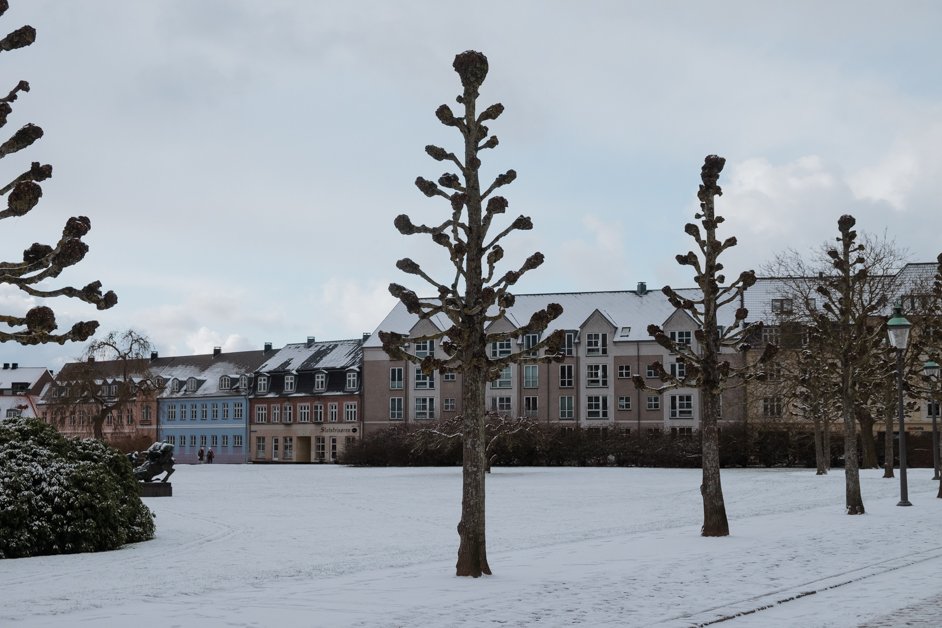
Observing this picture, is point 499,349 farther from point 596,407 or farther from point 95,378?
point 95,378

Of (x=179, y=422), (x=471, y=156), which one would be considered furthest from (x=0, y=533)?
(x=179, y=422)

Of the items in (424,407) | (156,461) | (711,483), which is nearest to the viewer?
(711,483)

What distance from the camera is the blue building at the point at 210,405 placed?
313 feet

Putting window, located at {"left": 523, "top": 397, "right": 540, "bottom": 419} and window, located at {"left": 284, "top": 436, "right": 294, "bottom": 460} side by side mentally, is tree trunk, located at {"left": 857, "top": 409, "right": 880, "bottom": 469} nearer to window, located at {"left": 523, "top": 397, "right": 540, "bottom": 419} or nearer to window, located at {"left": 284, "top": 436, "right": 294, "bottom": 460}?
window, located at {"left": 523, "top": 397, "right": 540, "bottom": 419}

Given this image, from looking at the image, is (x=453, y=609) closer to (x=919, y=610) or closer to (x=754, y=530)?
(x=919, y=610)

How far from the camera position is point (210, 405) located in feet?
320

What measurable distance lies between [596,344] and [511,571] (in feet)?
212

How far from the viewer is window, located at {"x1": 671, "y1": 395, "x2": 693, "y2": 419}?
75.2m

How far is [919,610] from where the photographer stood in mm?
10570

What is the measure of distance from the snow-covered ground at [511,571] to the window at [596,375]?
49944mm

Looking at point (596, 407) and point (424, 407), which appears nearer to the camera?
point (596, 407)

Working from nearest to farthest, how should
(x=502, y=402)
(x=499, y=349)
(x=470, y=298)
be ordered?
(x=470, y=298) < (x=499, y=349) < (x=502, y=402)

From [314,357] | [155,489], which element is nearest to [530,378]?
[314,357]

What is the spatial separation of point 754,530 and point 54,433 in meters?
12.6
